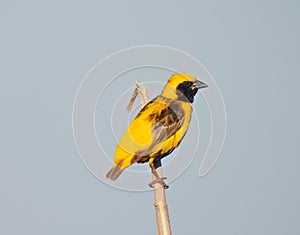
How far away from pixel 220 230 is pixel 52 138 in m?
0.55

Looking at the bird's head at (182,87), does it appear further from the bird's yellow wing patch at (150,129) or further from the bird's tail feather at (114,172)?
the bird's tail feather at (114,172)

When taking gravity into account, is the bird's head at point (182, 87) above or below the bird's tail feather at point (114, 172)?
above

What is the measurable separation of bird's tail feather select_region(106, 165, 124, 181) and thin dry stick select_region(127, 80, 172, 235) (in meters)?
0.07

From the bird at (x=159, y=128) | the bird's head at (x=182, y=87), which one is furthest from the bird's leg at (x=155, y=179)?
the bird's head at (x=182, y=87)

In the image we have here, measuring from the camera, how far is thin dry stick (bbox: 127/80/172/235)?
87 cm

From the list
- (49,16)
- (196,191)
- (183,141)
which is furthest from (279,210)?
(49,16)

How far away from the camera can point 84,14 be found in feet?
4.35

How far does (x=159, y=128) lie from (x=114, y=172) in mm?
128

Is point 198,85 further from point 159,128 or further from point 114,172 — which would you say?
point 114,172

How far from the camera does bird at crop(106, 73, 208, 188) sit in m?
0.92

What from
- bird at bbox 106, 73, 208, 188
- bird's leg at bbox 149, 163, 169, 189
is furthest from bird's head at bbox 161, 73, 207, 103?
bird's leg at bbox 149, 163, 169, 189

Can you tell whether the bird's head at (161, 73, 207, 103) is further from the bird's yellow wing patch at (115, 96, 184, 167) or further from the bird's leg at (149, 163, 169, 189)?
the bird's leg at (149, 163, 169, 189)

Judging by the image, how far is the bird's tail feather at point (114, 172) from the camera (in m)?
0.94

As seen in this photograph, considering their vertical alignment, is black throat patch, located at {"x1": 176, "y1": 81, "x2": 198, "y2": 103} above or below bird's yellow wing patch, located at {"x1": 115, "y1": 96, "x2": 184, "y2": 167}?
above
